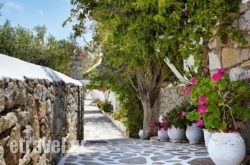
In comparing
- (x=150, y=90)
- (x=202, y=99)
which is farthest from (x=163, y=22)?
(x=150, y=90)

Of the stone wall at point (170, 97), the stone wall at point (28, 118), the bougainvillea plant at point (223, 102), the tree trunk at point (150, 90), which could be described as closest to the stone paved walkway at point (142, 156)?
the stone wall at point (28, 118)

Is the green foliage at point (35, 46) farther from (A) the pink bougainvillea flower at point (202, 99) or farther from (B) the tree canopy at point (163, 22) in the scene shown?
(A) the pink bougainvillea flower at point (202, 99)

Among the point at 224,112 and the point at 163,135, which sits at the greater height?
the point at 224,112

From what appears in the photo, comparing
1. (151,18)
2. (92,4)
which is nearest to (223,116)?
(151,18)

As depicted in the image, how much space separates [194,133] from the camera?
816 centimetres

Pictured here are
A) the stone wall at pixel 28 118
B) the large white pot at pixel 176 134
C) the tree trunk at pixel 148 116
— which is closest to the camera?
the stone wall at pixel 28 118

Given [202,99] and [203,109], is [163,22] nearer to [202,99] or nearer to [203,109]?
[202,99]

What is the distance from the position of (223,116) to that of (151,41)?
8.56 ft

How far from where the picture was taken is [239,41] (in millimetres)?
5211

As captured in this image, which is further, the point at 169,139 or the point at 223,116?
the point at 169,139

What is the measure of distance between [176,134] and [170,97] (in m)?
3.02

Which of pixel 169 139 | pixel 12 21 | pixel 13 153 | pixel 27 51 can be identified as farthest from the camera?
pixel 27 51

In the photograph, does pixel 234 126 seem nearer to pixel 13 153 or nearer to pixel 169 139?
pixel 13 153

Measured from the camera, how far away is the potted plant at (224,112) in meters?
4.88
